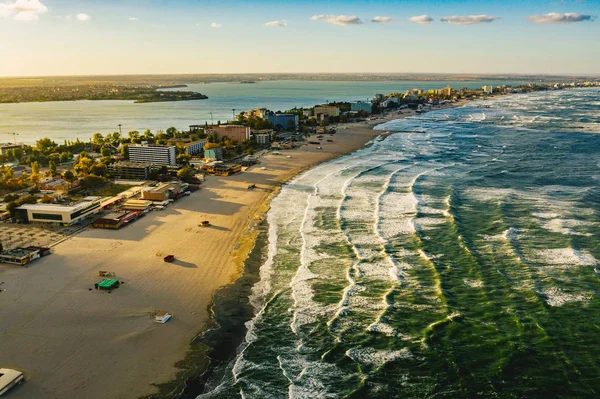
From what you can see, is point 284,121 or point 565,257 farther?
point 284,121

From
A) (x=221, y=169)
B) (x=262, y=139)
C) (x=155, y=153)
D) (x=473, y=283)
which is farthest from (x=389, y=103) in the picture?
(x=473, y=283)

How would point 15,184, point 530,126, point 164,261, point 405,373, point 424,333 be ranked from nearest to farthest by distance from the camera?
point 405,373, point 424,333, point 164,261, point 15,184, point 530,126

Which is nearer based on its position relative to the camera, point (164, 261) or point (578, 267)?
point (578, 267)

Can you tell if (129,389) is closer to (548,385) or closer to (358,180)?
(548,385)

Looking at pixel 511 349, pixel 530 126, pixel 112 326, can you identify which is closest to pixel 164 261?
pixel 112 326

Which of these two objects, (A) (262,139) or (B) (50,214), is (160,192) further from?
(A) (262,139)

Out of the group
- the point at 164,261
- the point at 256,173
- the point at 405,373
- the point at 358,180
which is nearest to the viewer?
the point at 405,373

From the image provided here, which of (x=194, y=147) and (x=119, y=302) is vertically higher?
(x=194, y=147)
